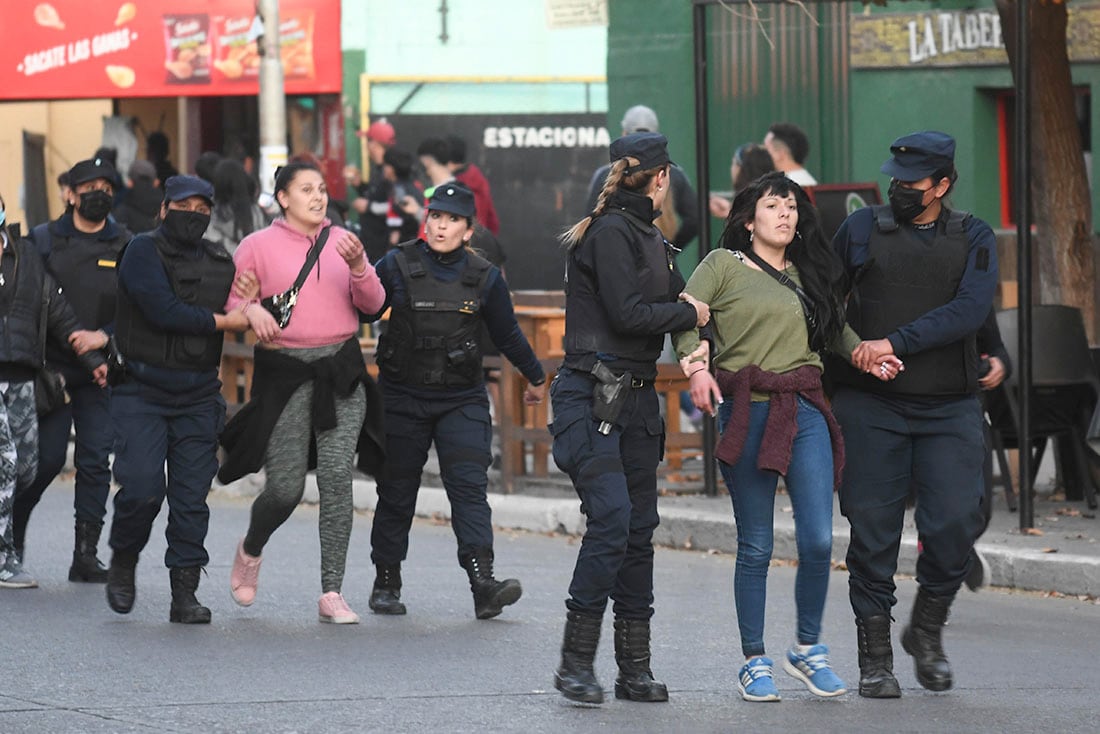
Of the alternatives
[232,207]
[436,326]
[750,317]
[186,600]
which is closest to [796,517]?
[750,317]

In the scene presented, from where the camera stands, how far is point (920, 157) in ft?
23.9

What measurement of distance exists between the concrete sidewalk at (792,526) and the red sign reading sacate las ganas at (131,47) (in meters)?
10.1

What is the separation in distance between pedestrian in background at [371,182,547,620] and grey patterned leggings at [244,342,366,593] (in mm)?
247

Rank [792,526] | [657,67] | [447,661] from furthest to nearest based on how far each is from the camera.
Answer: [657,67], [792,526], [447,661]

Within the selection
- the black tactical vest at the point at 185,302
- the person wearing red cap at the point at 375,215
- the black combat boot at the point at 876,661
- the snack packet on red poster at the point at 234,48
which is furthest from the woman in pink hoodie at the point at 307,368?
the snack packet on red poster at the point at 234,48

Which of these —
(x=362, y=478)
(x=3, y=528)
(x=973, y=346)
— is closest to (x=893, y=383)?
(x=973, y=346)

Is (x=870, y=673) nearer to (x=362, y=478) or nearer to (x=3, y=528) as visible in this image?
(x=3, y=528)

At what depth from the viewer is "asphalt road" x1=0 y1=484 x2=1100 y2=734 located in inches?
270

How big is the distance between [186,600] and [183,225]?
1.55m

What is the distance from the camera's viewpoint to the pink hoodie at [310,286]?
8.76 meters

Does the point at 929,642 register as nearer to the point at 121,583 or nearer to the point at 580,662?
the point at 580,662

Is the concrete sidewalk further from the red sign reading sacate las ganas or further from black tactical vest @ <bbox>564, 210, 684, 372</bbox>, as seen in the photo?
the red sign reading sacate las ganas

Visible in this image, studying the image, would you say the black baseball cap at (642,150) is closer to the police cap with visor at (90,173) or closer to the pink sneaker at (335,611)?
the pink sneaker at (335,611)

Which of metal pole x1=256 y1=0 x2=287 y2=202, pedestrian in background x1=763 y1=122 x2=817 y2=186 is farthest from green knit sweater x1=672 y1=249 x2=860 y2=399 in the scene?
metal pole x1=256 y1=0 x2=287 y2=202
